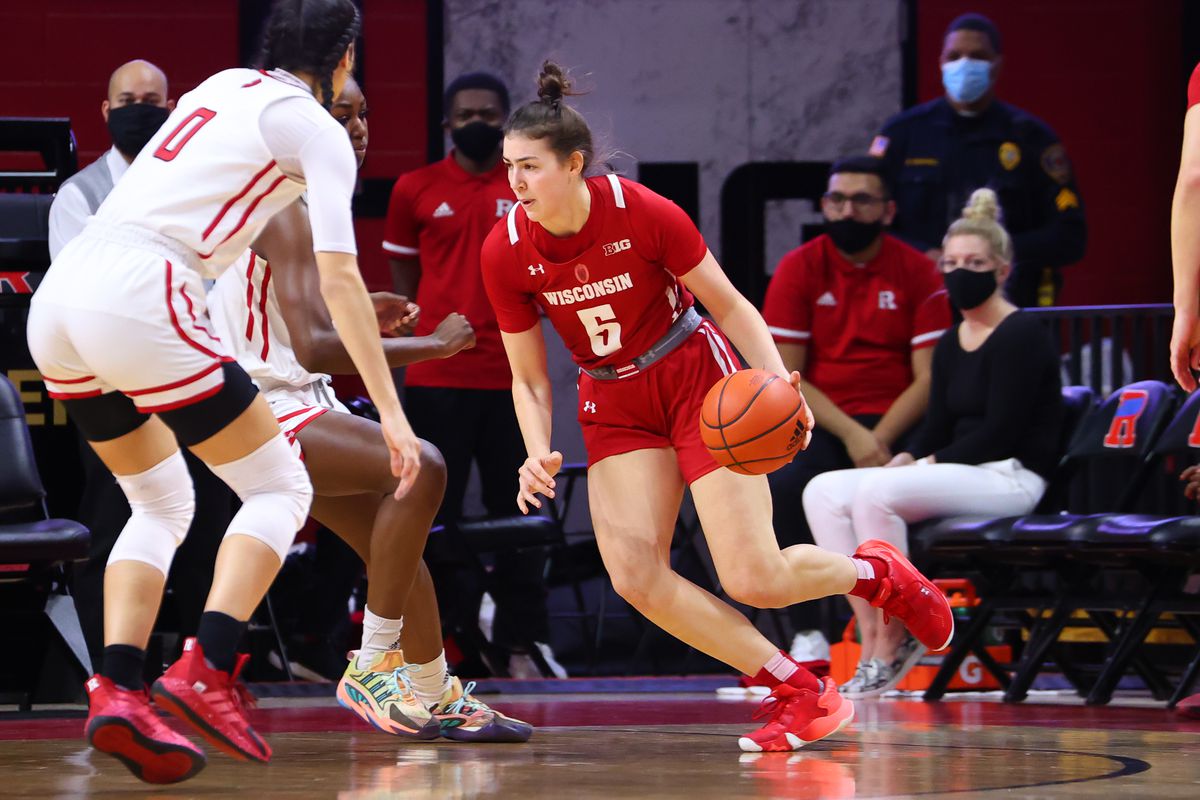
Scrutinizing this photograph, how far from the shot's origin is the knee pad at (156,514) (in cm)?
333

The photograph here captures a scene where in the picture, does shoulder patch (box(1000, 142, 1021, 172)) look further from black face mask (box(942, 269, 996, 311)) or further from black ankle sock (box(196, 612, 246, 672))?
black ankle sock (box(196, 612, 246, 672))

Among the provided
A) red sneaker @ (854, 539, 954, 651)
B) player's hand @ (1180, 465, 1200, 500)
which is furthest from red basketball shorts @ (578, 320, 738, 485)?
player's hand @ (1180, 465, 1200, 500)

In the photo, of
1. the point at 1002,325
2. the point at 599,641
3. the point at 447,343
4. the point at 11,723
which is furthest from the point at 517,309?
the point at 599,641

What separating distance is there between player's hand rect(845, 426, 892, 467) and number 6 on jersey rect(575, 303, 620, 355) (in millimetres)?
2187

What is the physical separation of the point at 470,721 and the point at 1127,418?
260 centimetres

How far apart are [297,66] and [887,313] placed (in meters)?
3.25

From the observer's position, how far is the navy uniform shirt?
261 inches

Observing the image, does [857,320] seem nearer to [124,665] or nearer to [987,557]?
[987,557]

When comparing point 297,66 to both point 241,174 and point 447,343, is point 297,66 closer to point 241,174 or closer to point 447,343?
point 241,174

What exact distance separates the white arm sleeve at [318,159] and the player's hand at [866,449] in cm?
312

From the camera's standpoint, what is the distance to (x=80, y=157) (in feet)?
26.2

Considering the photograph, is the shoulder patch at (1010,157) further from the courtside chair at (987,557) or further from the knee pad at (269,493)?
the knee pad at (269,493)

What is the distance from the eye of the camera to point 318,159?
3.25m

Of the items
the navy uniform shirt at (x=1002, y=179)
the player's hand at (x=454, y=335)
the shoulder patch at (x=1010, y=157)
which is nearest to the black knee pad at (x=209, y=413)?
the player's hand at (x=454, y=335)
